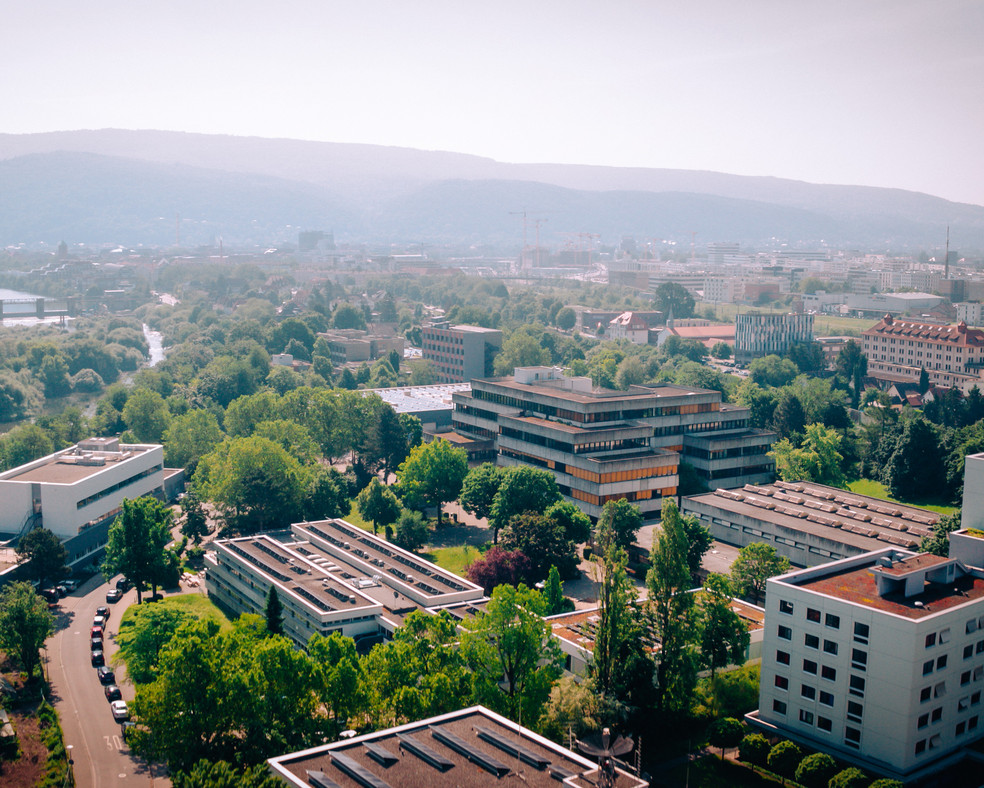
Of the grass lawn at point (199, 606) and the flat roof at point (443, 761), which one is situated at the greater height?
the flat roof at point (443, 761)

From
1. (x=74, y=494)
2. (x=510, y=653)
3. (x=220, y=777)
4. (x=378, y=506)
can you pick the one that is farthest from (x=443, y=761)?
(x=74, y=494)

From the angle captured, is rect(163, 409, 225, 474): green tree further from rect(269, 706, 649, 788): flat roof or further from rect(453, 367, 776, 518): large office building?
rect(269, 706, 649, 788): flat roof

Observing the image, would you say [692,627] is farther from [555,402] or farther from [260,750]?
[555,402]

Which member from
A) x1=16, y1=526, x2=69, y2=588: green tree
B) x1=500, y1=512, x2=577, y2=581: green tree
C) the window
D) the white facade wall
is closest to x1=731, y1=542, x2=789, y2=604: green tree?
x1=500, y1=512, x2=577, y2=581: green tree

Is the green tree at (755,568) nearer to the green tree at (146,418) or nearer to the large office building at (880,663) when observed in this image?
the large office building at (880,663)

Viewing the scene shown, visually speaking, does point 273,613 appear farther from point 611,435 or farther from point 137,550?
point 611,435

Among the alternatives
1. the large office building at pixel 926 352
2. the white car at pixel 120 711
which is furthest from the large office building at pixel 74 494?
the large office building at pixel 926 352
